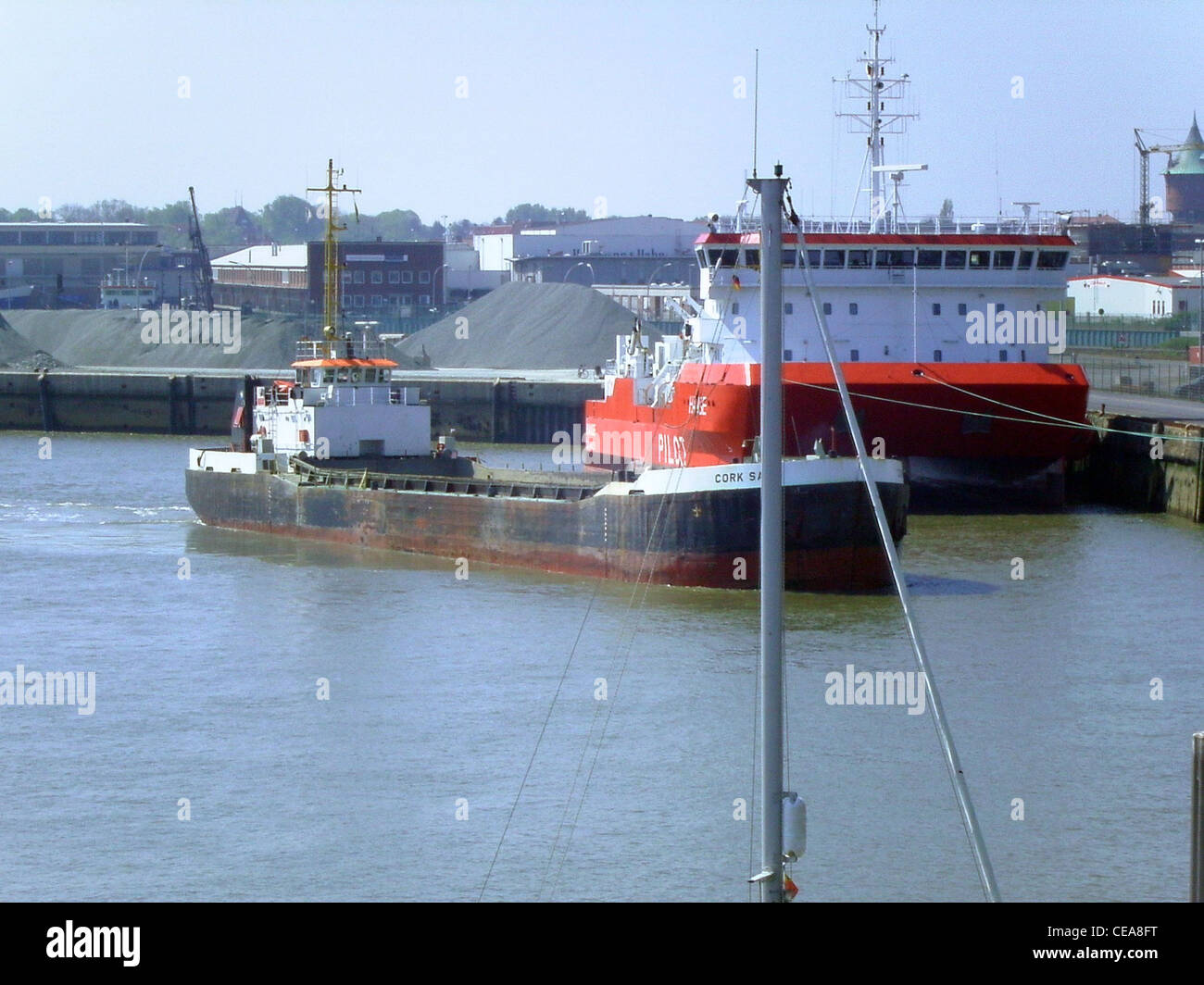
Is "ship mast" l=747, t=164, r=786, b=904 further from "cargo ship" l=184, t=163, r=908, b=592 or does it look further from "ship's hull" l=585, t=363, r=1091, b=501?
"ship's hull" l=585, t=363, r=1091, b=501

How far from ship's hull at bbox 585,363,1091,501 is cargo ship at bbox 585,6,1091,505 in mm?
29

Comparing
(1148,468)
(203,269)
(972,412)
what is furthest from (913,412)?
(203,269)

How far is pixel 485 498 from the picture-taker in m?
26.7

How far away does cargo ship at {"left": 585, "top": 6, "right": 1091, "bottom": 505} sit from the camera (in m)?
29.4

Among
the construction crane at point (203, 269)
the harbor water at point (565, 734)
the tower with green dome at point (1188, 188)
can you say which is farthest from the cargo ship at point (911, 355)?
the tower with green dome at point (1188, 188)

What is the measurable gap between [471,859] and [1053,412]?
2000 centimetres

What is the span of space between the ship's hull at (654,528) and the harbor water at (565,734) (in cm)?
42

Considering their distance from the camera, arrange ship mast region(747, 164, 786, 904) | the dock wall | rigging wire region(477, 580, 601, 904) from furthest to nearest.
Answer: the dock wall, rigging wire region(477, 580, 601, 904), ship mast region(747, 164, 786, 904)

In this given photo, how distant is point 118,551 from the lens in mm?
28406

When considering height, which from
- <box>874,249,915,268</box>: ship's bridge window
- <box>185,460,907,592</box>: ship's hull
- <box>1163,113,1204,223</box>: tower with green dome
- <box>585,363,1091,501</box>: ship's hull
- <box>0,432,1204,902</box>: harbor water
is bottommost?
<box>0,432,1204,902</box>: harbor water

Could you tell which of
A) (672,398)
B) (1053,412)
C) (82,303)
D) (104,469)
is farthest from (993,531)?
(82,303)

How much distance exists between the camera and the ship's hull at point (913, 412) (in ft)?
95.5

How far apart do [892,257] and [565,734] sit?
1731cm

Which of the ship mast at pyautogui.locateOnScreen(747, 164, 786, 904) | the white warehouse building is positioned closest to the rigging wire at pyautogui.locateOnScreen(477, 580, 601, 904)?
the ship mast at pyautogui.locateOnScreen(747, 164, 786, 904)
